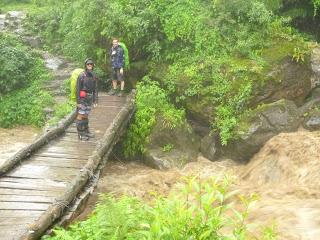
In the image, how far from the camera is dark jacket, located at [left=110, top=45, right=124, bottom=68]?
14188 mm

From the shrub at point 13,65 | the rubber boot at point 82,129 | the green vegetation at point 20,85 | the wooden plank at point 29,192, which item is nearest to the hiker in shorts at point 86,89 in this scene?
the rubber boot at point 82,129

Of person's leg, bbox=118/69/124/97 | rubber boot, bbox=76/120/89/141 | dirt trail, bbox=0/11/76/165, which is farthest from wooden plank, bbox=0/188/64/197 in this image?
person's leg, bbox=118/69/124/97

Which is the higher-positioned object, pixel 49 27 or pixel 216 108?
pixel 49 27

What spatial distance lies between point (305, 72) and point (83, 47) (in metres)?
7.60

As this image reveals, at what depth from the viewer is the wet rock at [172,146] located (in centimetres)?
1281

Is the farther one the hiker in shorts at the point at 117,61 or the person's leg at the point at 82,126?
the hiker in shorts at the point at 117,61

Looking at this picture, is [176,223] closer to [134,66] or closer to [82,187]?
[82,187]

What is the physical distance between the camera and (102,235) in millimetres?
5801

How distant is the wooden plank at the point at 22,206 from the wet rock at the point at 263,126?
609 cm

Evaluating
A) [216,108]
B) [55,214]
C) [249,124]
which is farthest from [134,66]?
[55,214]

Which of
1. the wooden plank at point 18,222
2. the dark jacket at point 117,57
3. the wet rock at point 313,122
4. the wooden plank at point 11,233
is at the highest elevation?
the dark jacket at point 117,57

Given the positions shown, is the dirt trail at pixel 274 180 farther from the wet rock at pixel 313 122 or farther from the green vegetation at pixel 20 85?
the green vegetation at pixel 20 85

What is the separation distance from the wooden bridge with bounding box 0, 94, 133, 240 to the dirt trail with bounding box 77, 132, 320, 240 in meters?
1.01

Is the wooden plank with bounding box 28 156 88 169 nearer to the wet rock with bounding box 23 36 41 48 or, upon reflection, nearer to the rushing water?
the rushing water
